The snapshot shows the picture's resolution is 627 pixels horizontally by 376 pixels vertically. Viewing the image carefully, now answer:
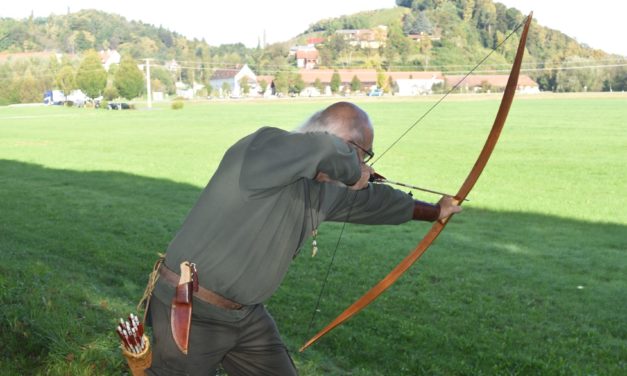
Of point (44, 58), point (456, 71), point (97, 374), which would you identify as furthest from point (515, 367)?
point (44, 58)

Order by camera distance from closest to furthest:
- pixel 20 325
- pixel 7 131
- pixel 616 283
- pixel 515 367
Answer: pixel 20 325, pixel 515 367, pixel 616 283, pixel 7 131

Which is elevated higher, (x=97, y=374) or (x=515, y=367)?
(x=97, y=374)

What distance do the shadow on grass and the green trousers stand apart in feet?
5.24

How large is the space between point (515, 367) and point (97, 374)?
118 inches

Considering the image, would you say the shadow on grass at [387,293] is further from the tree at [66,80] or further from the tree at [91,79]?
the tree at [66,80]

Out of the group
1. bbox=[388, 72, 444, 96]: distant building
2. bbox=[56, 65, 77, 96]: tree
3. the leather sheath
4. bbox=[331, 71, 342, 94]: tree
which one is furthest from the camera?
bbox=[388, 72, 444, 96]: distant building

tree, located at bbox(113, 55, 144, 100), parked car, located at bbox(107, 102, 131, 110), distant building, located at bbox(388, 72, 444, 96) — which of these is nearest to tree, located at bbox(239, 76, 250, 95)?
distant building, located at bbox(388, 72, 444, 96)

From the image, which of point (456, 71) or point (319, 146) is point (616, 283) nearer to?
point (319, 146)

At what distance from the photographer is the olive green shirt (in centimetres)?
264

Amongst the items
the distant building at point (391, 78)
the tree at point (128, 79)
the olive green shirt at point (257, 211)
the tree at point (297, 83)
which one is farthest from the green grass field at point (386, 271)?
the tree at point (297, 83)

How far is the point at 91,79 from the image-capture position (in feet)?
289

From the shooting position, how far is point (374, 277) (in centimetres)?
848

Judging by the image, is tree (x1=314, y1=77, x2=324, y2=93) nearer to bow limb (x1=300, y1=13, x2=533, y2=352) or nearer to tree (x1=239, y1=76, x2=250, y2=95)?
tree (x1=239, y1=76, x2=250, y2=95)

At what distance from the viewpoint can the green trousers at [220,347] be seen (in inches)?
115
